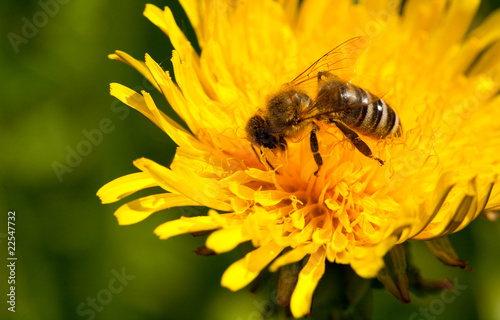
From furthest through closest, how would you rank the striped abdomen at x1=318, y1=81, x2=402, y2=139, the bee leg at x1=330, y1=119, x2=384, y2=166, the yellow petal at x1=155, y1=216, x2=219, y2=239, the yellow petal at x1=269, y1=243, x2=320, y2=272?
the bee leg at x1=330, y1=119, x2=384, y2=166, the striped abdomen at x1=318, y1=81, x2=402, y2=139, the yellow petal at x1=155, y1=216, x2=219, y2=239, the yellow petal at x1=269, y1=243, x2=320, y2=272

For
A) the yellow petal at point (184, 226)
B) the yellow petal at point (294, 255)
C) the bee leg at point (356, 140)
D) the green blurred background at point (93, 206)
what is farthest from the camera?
the green blurred background at point (93, 206)

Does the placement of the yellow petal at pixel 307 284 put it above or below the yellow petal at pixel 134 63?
below

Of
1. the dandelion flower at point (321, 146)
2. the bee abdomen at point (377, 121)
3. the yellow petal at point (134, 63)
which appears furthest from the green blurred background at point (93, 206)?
the bee abdomen at point (377, 121)

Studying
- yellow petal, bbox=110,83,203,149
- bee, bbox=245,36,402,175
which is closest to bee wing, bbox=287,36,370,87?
bee, bbox=245,36,402,175

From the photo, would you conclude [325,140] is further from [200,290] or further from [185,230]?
[200,290]

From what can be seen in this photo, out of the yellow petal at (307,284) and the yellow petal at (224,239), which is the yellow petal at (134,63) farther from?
the yellow petal at (307,284)

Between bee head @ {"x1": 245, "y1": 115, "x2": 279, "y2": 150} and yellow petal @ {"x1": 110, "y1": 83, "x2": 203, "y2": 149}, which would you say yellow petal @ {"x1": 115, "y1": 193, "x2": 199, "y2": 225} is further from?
bee head @ {"x1": 245, "y1": 115, "x2": 279, "y2": 150}

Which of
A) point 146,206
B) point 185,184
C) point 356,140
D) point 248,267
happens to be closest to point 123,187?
point 146,206

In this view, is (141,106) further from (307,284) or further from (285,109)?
(307,284)
